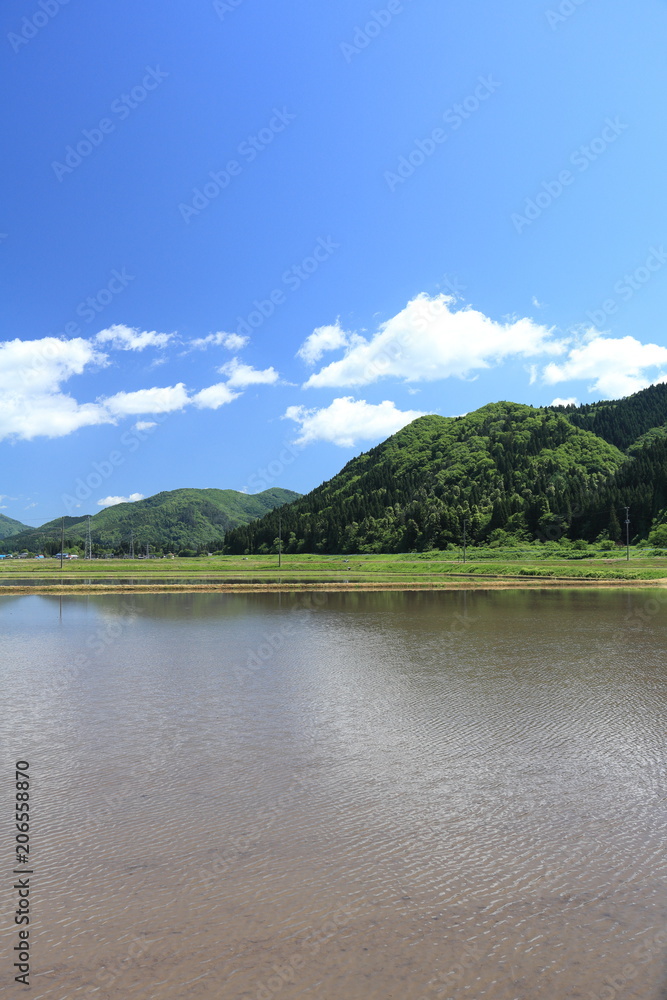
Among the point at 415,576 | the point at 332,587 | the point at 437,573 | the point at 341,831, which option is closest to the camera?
the point at 341,831

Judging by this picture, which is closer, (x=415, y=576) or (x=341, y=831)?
(x=341, y=831)

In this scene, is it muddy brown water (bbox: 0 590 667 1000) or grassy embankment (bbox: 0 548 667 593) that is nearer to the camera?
muddy brown water (bbox: 0 590 667 1000)

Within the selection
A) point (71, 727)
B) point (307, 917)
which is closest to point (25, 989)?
point (307, 917)

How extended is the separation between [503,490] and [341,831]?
135m

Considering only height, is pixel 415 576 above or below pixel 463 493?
below

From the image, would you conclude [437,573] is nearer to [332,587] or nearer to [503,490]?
[332,587]

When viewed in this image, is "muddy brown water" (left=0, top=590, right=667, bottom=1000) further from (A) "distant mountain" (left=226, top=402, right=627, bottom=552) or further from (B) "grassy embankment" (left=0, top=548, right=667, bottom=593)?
(A) "distant mountain" (left=226, top=402, right=627, bottom=552)

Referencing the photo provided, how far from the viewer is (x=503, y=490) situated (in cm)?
13650

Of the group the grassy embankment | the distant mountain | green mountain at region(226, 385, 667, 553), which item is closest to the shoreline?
the grassy embankment

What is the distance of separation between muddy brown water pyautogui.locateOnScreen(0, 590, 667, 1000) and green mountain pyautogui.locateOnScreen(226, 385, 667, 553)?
93.1 meters

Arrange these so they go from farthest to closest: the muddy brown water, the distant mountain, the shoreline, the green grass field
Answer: the distant mountain
the green grass field
the shoreline
the muddy brown water

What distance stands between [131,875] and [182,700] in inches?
298

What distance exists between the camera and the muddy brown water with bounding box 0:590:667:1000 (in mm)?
5168

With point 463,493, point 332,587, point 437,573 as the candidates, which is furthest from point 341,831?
point 463,493
